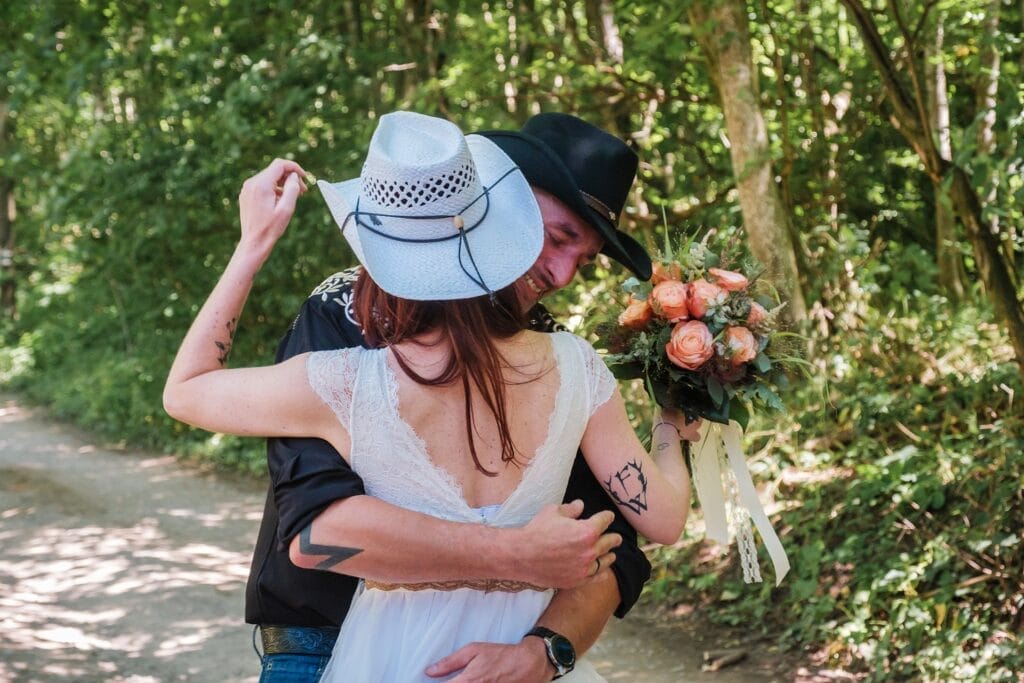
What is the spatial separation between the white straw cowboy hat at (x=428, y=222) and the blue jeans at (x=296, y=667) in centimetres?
82

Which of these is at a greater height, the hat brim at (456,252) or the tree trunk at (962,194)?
the hat brim at (456,252)

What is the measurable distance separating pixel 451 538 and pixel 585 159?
3.51ft

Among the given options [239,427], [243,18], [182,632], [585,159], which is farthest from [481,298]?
[243,18]

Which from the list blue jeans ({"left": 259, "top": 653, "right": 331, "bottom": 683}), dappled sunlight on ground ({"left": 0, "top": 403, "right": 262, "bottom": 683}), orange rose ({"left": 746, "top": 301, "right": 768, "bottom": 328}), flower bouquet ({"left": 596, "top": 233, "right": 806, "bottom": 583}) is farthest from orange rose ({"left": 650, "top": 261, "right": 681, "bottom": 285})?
dappled sunlight on ground ({"left": 0, "top": 403, "right": 262, "bottom": 683})

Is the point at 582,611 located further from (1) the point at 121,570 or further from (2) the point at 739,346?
(1) the point at 121,570

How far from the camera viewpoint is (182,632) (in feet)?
22.2

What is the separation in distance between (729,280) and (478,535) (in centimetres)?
108

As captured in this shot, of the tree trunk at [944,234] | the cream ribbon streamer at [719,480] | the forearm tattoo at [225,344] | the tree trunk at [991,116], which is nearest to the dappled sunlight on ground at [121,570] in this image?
the cream ribbon streamer at [719,480]

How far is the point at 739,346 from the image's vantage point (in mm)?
2768

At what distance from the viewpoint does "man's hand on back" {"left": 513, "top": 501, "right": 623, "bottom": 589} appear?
2195 millimetres

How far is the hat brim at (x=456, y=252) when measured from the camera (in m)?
2.17

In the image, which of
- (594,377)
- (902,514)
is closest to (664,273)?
(594,377)

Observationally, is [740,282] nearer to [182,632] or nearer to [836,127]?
[182,632]

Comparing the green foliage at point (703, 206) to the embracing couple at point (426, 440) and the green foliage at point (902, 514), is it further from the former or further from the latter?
the embracing couple at point (426, 440)
